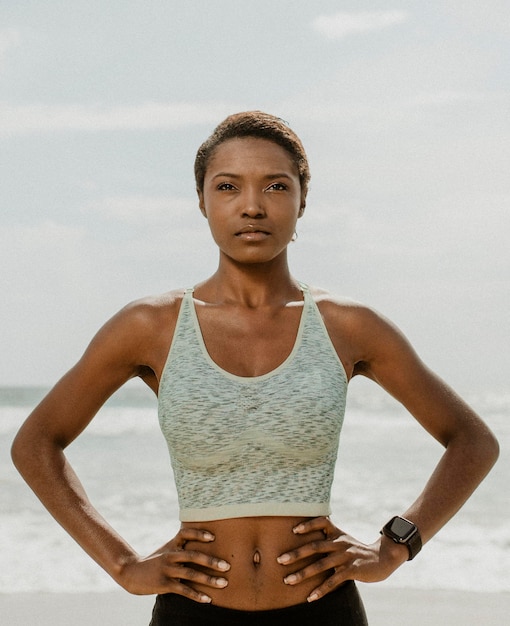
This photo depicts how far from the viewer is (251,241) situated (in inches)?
100

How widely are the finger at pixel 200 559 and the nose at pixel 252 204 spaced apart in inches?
34.5

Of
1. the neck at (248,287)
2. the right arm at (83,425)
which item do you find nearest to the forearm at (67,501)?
the right arm at (83,425)

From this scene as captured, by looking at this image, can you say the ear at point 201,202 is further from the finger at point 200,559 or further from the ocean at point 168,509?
the ocean at point 168,509

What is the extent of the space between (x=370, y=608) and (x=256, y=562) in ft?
14.0

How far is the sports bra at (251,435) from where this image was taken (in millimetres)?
2391

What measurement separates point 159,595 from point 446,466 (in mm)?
864

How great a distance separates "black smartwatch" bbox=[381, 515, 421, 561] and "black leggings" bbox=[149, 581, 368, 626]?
0.60 ft

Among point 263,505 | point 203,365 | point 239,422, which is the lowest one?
point 263,505

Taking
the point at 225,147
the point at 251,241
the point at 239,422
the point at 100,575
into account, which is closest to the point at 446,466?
the point at 239,422

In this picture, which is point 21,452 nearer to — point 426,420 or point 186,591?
point 186,591

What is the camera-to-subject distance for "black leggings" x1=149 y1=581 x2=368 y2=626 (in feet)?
7.74

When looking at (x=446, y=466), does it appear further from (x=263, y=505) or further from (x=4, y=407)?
(x=4, y=407)

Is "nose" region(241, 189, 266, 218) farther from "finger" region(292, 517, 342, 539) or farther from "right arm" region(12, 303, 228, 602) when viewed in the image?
"finger" region(292, 517, 342, 539)

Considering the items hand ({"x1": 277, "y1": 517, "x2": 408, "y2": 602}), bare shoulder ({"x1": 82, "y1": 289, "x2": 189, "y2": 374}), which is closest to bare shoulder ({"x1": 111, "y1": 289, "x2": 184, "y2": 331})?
bare shoulder ({"x1": 82, "y1": 289, "x2": 189, "y2": 374})
